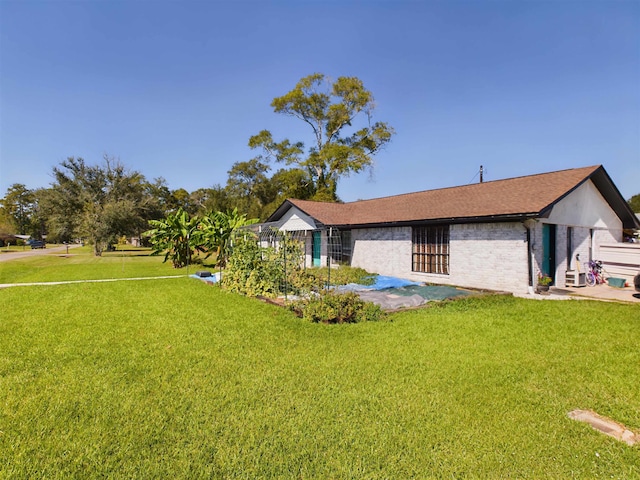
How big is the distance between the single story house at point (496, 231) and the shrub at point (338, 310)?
3032 mm

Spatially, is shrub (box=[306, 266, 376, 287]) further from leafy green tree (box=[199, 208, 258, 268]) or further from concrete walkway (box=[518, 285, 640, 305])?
leafy green tree (box=[199, 208, 258, 268])

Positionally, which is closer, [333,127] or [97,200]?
[333,127]

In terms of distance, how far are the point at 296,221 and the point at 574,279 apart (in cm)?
1395

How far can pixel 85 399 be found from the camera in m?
3.96

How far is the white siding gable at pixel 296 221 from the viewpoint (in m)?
18.7

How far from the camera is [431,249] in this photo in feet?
44.7

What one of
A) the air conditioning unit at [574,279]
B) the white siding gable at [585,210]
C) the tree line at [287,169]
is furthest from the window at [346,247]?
the tree line at [287,169]

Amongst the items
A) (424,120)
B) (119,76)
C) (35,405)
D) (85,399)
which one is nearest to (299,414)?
(85,399)

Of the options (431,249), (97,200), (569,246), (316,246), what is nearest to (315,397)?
(431,249)

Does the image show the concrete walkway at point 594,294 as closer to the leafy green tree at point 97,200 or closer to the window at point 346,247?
the window at point 346,247

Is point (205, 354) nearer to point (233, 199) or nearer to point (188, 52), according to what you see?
point (188, 52)

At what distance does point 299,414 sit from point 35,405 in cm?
320

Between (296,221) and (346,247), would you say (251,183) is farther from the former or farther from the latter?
(346,247)

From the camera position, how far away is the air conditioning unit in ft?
40.6
